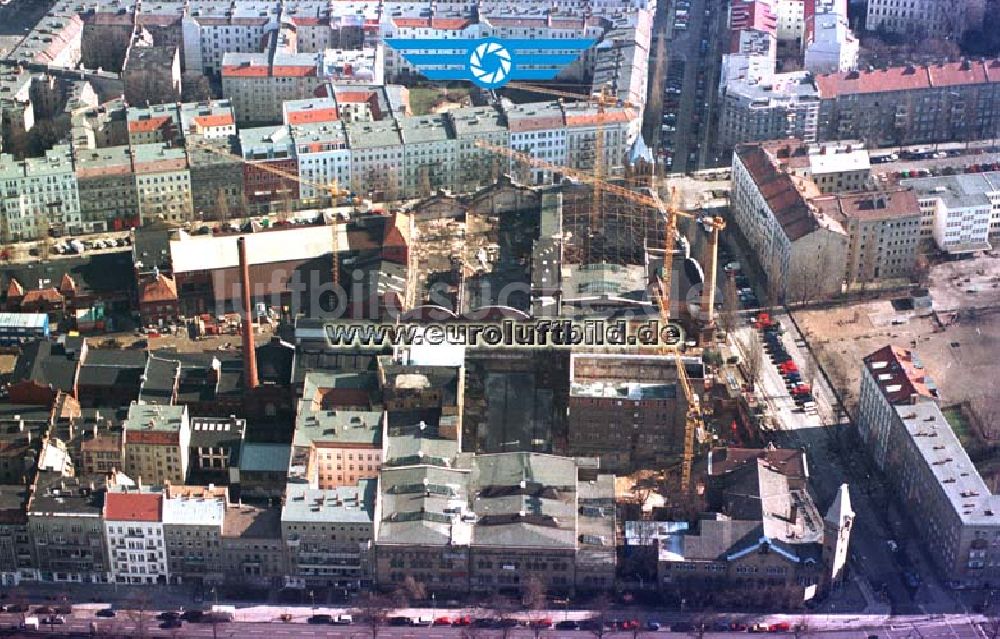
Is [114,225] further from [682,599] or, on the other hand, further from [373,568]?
[682,599]

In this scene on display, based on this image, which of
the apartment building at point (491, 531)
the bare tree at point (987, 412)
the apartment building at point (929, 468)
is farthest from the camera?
the bare tree at point (987, 412)

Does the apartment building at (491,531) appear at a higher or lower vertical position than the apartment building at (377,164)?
lower

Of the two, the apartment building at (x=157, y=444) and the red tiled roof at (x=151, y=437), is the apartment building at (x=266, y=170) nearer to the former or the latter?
the apartment building at (x=157, y=444)

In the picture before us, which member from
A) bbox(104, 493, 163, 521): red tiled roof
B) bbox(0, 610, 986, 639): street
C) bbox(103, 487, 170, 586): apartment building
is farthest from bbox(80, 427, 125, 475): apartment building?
bbox(0, 610, 986, 639): street

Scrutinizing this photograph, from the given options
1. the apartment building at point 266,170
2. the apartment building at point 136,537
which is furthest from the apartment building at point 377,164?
the apartment building at point 136,537

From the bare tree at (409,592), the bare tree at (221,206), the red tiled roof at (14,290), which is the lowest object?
the bare tree at (409,592)

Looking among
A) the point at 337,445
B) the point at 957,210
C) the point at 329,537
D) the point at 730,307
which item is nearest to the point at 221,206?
the point at 337,445
